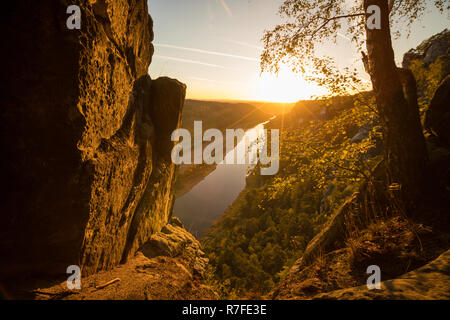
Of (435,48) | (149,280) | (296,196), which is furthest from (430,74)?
(296,196)

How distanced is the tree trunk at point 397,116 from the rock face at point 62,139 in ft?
18.0

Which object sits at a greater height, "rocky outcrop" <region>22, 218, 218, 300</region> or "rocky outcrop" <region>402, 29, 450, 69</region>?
"rocky outcrop" <region>402, 29, 450, 69</region>

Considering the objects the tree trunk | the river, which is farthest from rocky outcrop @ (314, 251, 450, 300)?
the river

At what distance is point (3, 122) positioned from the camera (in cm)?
278

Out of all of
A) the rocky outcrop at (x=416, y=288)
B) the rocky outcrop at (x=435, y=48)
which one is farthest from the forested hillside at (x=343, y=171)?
the rocky outcrop at (x=435, y=48)

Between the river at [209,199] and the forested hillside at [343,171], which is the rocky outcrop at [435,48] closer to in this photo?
the forested hillside at [343,171]

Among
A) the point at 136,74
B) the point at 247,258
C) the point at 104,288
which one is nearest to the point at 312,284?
the point at 104,288

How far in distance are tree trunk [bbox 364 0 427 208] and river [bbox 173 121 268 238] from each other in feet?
81.1

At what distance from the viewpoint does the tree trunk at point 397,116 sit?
11.5ft

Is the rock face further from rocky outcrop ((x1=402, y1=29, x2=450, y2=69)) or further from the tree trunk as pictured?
rocky outcrop ((x1=402, y1=29, x2=450, y2=69))

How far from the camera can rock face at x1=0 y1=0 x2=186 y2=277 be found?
9.36 ft
